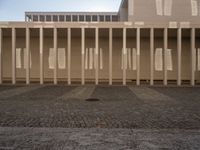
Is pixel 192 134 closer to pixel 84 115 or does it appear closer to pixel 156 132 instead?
pixel 156 132

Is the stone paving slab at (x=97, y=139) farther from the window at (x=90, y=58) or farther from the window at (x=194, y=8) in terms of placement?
the window at (x=194, y=8)

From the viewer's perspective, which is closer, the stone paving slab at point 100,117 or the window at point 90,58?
the stone paving slab at point 100,117

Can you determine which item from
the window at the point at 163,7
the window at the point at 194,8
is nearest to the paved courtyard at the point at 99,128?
the window at the point at 163,7

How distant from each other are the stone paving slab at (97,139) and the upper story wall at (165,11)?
2360 cm

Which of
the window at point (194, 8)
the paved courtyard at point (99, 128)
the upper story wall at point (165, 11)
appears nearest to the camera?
the paved courtyard at point (99, 128)

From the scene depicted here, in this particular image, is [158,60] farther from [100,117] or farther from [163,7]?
[100,117]

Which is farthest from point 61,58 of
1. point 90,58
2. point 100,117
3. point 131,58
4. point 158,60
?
point 100,117

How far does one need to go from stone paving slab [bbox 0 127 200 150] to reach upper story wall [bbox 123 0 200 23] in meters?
23.6

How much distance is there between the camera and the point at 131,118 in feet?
23.9

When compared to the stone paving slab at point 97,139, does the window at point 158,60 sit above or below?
above

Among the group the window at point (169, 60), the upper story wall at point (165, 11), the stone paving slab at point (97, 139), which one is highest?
the upper story wall at point (165, 11)

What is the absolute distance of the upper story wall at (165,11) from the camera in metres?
27.6

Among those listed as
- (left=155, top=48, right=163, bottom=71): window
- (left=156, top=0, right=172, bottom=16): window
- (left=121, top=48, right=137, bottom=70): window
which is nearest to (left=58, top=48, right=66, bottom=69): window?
(left=121, top=48, right=137, bottom=70): window

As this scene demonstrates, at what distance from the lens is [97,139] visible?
512 centimetres
